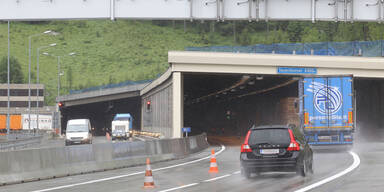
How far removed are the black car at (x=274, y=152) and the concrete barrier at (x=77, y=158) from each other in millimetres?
6172

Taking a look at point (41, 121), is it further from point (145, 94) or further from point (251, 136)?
point (251, 136)

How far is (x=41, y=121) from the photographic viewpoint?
315 ft

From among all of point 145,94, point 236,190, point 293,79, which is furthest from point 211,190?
point 145,94

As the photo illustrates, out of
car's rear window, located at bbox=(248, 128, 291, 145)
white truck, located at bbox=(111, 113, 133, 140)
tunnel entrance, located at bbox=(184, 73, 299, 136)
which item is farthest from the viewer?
white truck, located at bbox=(111, 113, 133, 140)

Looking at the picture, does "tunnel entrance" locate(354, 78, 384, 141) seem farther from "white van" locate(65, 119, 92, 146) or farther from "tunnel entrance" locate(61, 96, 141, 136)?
"tunnel entrance" locate(61, 96, 141, 136)

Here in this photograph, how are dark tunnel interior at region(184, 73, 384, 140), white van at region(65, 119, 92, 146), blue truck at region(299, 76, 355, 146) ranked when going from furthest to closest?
dark tunnel interior at region(184, 73, 384, 140), white van at region(65, 119, 92, 146), blue truck at region(299, 76, 355, 146)

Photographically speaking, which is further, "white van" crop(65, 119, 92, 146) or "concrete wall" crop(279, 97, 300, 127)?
"concrete wall" crop(279, 97, 300, 127)

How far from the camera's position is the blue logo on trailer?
34.6 metres

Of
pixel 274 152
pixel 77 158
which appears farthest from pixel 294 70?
pixel 274 152

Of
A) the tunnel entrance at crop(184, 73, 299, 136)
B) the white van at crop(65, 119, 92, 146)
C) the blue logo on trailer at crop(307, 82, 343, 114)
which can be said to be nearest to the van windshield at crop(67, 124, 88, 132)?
the white van at crop(65, 119, 92, 146)

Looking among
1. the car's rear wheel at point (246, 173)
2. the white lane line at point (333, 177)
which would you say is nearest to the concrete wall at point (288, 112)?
the white lane line at point (333, 177)

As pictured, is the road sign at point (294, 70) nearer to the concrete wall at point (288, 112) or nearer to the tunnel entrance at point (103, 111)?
the concrete wall at point (288, 112)

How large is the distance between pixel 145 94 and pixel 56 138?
1345cm

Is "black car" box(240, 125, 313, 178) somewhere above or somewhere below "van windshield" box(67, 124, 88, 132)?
above
